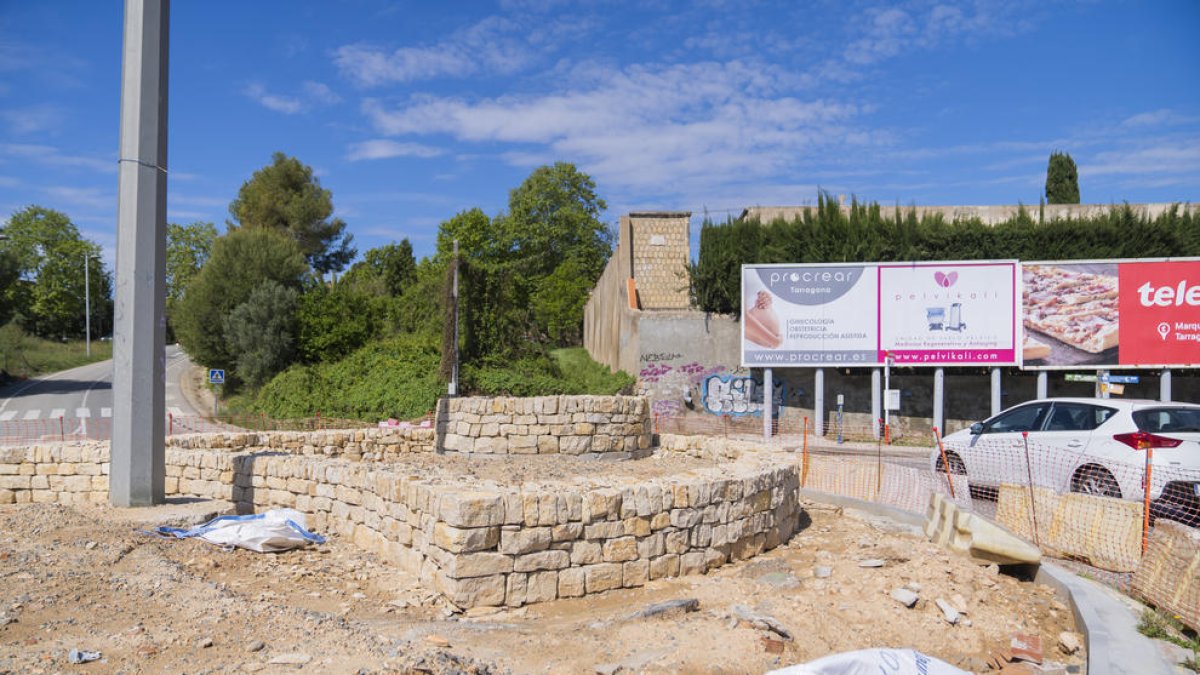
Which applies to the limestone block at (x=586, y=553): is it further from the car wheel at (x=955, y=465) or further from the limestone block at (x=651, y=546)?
the car wheel at (x=955, y=465)

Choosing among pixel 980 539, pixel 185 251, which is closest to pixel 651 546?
pixel 980 539

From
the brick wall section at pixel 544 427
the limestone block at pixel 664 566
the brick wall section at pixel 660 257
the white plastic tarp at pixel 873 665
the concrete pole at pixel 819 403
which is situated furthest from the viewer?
the brick wall section at pixel 660 257

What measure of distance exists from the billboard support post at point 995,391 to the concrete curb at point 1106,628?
1641cm

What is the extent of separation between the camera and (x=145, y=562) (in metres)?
6.40

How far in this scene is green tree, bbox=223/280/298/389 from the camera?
2973 cm

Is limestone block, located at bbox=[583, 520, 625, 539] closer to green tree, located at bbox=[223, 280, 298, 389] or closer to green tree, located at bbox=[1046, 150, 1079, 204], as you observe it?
green tree, located at bbox=[223, 280, 298, 389]

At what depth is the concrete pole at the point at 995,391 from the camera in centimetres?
2158

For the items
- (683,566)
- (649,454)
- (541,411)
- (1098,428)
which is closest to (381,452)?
(541,411)

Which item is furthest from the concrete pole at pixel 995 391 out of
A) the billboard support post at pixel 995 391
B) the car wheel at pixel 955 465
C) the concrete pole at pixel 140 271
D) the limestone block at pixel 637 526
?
the concrete pole at pixel 140 271

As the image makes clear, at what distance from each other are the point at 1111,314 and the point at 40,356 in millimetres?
53088

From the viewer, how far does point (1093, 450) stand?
8609mm

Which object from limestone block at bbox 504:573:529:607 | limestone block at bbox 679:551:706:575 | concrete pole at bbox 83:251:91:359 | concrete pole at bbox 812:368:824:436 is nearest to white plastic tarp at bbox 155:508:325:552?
limestone block at bbox 504:573:529:607

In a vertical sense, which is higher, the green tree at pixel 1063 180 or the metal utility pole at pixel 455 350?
the green tree at pixel 1063 180

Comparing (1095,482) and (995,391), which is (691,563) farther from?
(995,391)
